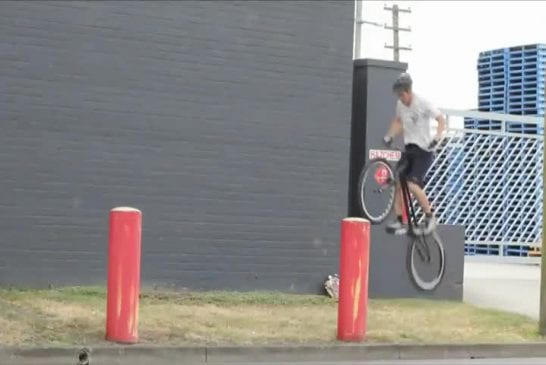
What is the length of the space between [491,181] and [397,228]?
6199mm

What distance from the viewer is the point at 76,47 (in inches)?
451

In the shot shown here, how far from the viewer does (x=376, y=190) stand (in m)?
13.4

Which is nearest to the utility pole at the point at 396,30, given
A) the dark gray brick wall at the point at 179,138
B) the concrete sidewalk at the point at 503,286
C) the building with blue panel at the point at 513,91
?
the building with blue panel at the point at 513,91

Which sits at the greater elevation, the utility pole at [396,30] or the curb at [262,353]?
the utility pole at [396,30]

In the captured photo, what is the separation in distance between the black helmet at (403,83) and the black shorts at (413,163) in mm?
882

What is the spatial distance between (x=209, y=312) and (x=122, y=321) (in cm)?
231

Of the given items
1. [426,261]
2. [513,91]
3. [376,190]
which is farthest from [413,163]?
[513,91]

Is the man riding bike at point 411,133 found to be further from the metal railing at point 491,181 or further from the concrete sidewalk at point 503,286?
the metal railing at point 491,181

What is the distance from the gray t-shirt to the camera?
1345cm

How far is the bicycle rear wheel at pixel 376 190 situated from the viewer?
1334 centimetres

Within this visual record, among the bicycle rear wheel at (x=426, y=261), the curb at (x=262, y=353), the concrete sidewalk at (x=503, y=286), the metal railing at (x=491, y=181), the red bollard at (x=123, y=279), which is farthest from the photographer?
the metal railing at (x=491, y=181)

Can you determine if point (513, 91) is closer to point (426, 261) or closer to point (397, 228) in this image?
point (426, 261)

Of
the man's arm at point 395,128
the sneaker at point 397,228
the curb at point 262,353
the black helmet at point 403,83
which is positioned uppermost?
the black helmet at point 403,83

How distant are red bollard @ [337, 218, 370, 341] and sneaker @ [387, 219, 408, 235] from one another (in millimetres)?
3938
